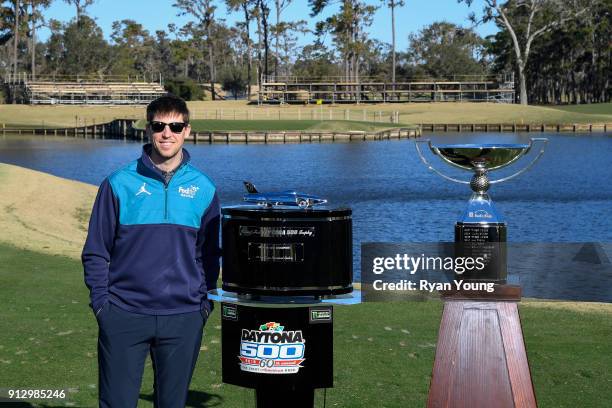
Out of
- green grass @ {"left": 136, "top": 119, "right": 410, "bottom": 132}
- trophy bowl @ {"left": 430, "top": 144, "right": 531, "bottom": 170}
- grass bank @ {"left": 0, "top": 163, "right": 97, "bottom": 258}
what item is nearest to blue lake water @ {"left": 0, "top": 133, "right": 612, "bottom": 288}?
grass bank @ {"left": 0, "top": 163, "right": 97, "bottom": 258}

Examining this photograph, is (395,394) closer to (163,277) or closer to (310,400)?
(310,400)

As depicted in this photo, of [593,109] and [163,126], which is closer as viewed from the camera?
[163,126]

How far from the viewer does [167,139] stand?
5.76m

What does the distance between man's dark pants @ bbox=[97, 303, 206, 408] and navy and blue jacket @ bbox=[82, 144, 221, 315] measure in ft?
0.20

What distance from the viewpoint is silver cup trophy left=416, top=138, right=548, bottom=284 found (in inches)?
246

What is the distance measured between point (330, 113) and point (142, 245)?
104 meters

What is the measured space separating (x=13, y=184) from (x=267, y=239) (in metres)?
25.1

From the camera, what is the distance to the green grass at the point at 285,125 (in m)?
94.9

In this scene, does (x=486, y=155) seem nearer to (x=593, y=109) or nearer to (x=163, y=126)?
(x=163, y=126)

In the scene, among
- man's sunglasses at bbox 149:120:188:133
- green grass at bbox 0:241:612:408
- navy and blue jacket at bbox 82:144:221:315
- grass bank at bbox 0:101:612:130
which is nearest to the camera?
navy and blue jacket at bbox 82:144:221:315

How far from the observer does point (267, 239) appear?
5.64 metres

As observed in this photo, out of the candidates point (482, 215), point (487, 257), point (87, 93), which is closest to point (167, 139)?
point (487, 257)

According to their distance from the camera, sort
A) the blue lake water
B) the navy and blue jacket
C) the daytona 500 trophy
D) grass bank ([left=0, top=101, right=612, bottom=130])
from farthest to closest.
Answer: grass bank ([left=0, top=101, right=612, bottom=130]) → the blue lake water → the daytona 500 trophy → the navy and blue jacket

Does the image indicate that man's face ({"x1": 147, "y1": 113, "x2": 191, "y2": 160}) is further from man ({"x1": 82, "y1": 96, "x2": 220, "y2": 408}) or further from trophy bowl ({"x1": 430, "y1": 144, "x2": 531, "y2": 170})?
trophy bowl ({"x1": 430, "y1": 144, "x2": 531, "y2": 170})
